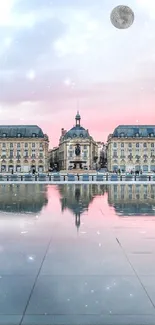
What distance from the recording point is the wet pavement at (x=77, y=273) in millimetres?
4633

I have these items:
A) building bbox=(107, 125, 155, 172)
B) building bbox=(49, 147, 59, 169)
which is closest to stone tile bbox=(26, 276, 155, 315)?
building bbox=(107, 125, 155, 172)

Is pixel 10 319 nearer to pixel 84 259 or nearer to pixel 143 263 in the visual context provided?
pixel 84 259

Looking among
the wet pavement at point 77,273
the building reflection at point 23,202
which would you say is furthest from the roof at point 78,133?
the wet pavement at point 77,273

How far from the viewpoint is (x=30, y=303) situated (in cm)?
495

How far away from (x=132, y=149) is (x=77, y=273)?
129 meters

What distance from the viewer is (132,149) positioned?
133 metres

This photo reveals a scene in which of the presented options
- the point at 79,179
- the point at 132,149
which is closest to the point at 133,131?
the point at 132,149

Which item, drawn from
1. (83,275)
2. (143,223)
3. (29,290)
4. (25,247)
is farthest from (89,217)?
(29,290)

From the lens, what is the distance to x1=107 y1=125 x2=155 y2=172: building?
132500 mm

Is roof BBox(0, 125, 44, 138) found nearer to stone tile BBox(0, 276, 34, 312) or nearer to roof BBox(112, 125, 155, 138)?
roof BBox(112, 125, 155, 138)

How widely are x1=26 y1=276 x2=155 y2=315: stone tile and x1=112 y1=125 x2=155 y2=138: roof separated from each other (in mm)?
127662

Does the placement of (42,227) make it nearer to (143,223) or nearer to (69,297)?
(143,223)

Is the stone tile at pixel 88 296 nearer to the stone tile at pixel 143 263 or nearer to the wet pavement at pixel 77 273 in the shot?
the wet pavement at pixel 77 273

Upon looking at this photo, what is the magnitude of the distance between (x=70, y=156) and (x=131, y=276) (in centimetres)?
13752
